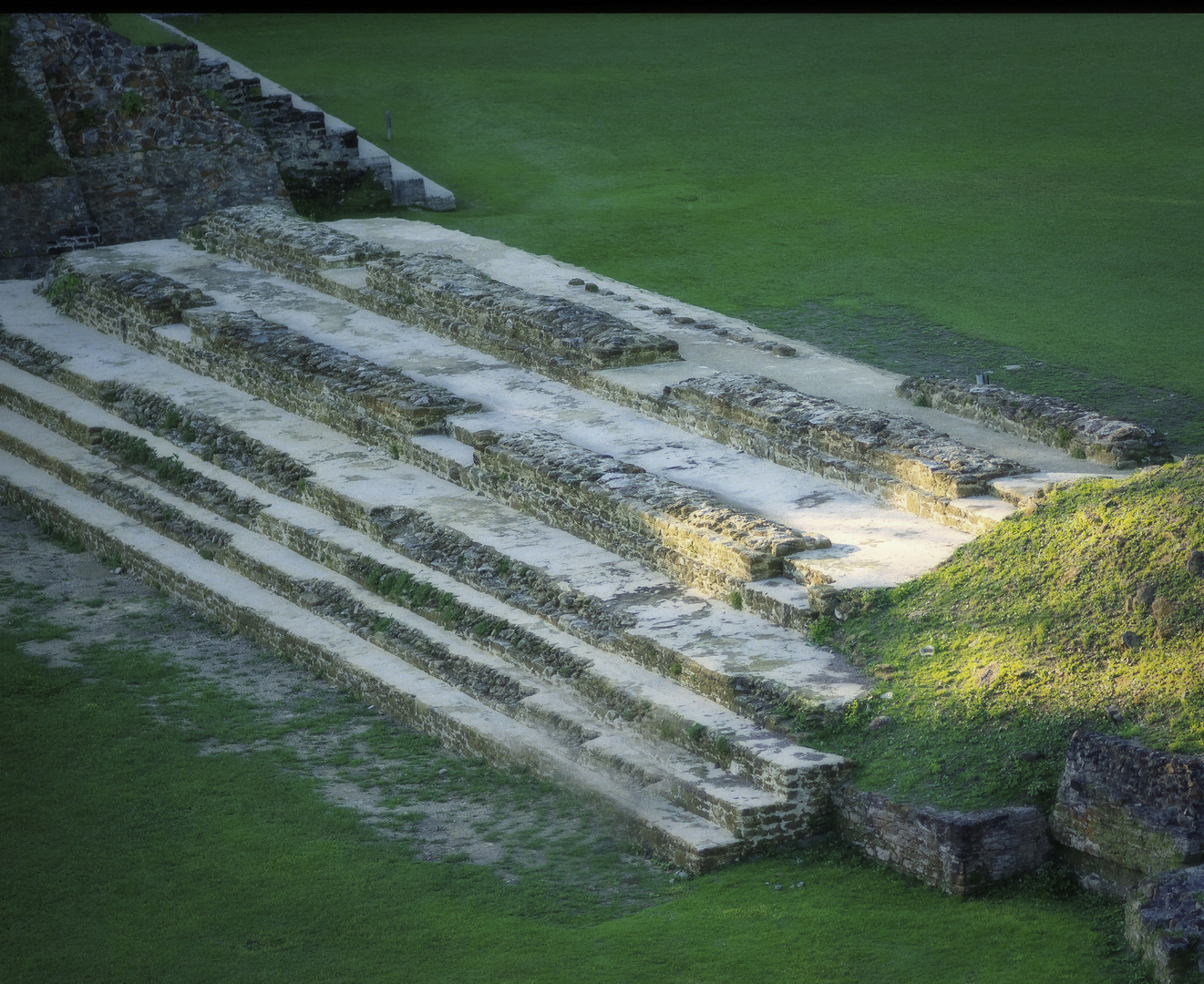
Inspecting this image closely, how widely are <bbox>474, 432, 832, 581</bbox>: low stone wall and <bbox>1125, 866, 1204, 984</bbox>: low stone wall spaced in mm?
2404

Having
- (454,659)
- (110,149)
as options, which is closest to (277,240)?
(110,149)

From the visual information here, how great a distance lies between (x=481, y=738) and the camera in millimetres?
6297

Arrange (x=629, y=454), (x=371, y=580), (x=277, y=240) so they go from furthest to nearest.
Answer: (x=277, y=240)
(x=629, y=454)
(x=371, y=580)

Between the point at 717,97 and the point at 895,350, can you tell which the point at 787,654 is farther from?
the point at 717,97

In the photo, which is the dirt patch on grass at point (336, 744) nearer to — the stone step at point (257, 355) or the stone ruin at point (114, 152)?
the stone step at point (257, 355)

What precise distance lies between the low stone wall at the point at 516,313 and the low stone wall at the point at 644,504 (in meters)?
1.36

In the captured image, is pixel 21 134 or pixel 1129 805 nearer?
pixel 1129 805

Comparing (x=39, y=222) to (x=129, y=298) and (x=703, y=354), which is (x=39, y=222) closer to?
(x=129, y=298)

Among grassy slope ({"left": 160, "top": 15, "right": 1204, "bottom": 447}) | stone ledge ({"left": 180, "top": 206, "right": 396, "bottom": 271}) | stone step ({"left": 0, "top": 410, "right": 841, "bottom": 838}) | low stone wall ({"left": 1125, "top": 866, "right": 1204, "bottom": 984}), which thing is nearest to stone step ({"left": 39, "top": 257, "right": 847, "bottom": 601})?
stone step ({"left": 0, "top": 410, "right": 841, "bottom": 838})

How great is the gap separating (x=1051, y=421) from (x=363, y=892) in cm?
439

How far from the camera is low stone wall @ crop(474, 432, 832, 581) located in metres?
6.70

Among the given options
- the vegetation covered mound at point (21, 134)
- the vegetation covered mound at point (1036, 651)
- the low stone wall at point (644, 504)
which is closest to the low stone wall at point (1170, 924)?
the vegetation covered mound at point (1036, 651)

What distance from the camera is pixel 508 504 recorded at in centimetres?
797

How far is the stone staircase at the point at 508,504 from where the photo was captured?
6.04 metres
